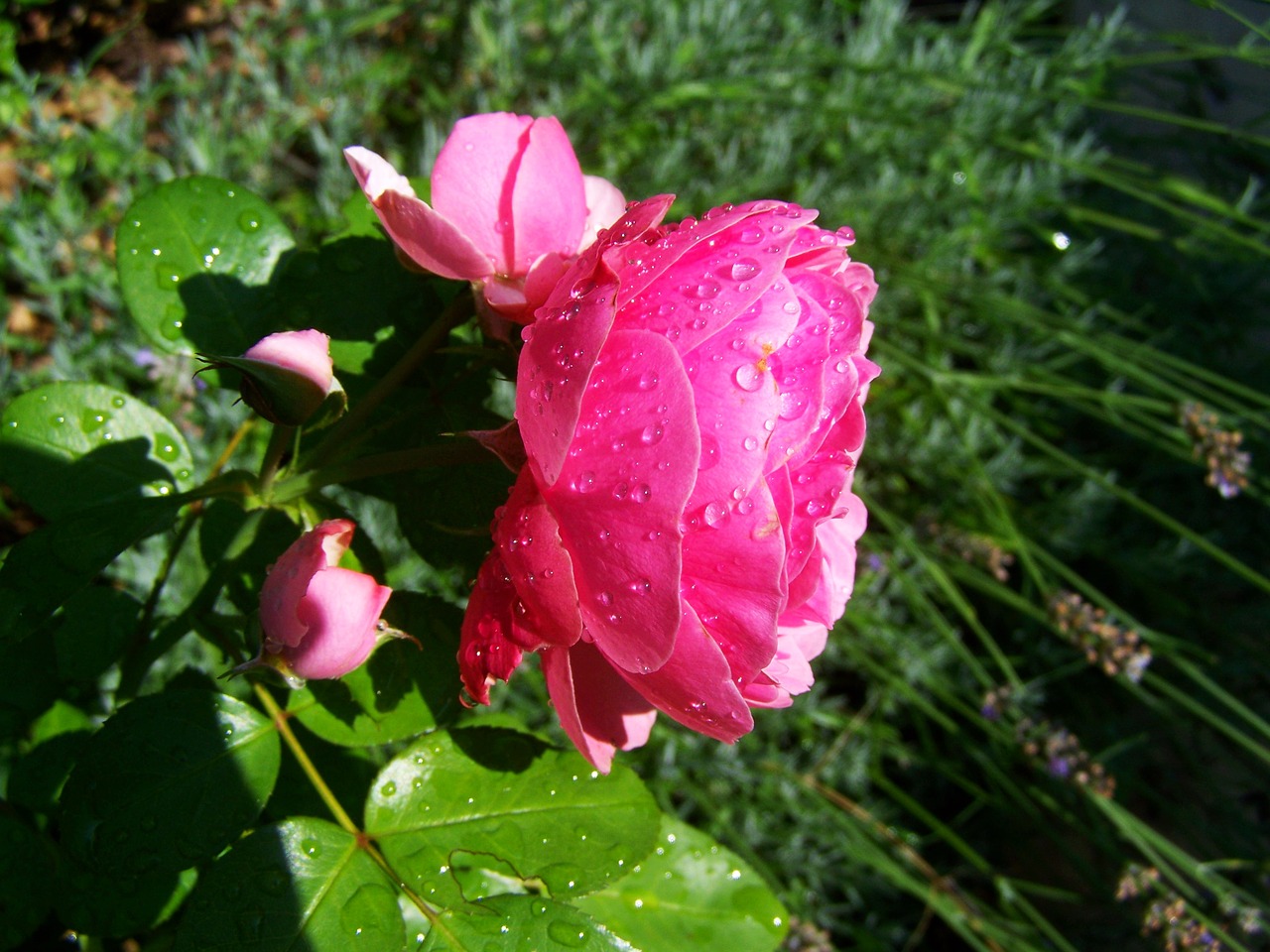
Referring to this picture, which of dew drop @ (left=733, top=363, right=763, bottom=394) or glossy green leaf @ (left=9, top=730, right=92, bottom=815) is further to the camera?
glossy green leaf @ (left=9, top=730, right=92, bottom=815)

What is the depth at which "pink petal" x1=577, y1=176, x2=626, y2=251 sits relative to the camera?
68 centimetres

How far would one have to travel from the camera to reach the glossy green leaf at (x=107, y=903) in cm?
68

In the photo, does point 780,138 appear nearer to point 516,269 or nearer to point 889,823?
point 889,823

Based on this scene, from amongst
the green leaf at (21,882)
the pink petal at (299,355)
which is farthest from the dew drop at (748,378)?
the green leaf at (21,882)

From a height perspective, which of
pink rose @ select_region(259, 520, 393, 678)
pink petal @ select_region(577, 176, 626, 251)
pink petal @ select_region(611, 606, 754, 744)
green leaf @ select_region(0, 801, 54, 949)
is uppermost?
pink petal @ select_region(577, 176, 626, 251)

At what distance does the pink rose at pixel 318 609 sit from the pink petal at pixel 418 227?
176 millimetres

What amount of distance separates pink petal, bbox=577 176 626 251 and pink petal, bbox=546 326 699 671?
0.19m

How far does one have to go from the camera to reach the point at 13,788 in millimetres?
825

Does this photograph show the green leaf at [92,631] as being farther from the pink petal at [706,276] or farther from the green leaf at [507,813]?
the pink petal at [706,276]

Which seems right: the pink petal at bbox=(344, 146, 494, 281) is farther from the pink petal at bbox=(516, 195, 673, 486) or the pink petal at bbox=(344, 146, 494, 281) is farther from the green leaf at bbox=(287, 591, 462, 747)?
the green leaf at bbox=(287, 591, 462, 747)

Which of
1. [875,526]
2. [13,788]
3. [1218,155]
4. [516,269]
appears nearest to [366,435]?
[516,269]

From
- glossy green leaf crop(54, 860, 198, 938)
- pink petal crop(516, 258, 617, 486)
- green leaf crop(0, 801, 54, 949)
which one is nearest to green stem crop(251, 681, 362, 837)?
glossy green leaf crop(54, 860, 198, 938)

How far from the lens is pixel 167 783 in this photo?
61 centimetres

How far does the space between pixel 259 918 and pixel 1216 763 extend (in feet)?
7.90
